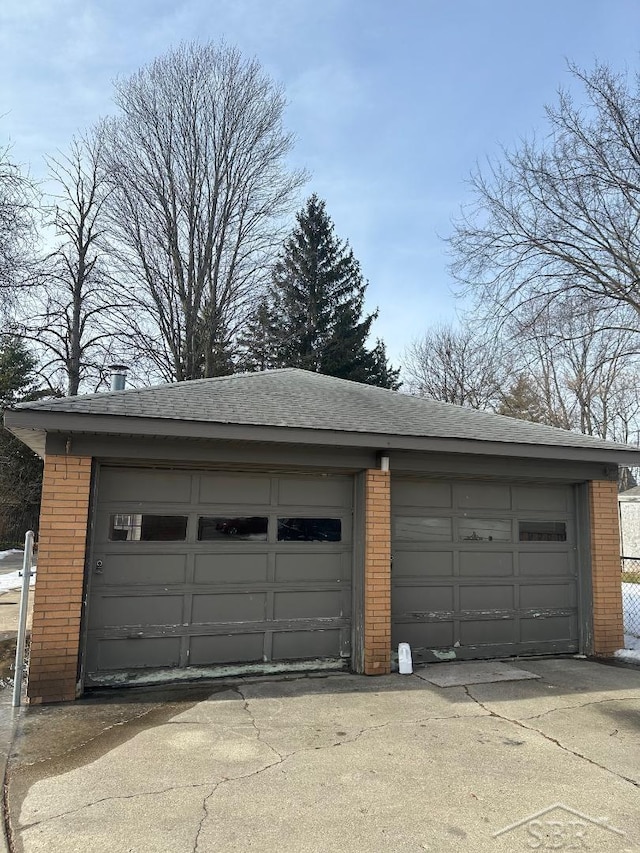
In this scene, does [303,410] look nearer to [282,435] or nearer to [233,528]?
[282,435]

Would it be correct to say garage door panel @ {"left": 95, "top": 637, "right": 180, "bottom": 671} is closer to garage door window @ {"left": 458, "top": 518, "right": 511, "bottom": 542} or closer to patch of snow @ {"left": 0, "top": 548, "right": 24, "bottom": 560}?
garage door window @ {"left": 458, "top": 518, "right": 511, "bottom": 542}

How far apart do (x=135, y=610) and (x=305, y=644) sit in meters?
1.82

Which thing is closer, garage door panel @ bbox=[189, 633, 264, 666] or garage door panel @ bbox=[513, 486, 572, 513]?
garage door panel @ bbox=[189, 633, 264, 666]

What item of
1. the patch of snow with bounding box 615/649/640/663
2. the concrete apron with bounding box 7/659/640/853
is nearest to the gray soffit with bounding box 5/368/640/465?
the patch of snow with bounding box 615/649/640/663

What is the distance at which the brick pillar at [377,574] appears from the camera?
6027mm

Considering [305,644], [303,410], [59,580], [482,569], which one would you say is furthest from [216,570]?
[482,569]

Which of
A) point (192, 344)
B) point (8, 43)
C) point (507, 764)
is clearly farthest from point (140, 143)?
point (507, 764)

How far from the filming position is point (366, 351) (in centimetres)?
2455

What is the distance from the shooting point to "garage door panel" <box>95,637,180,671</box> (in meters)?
5.49

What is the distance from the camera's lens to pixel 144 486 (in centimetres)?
581

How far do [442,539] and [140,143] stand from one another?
63.6ft

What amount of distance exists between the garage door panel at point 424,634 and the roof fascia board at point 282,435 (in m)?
2.05

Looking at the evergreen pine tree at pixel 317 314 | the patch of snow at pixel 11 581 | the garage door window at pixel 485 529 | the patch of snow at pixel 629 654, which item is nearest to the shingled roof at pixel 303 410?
the garage door window at pixel 485 529

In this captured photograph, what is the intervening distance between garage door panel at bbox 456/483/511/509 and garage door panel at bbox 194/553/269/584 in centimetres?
252
